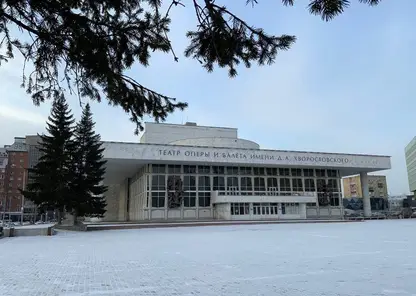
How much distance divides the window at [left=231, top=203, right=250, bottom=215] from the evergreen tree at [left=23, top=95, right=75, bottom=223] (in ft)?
58.2

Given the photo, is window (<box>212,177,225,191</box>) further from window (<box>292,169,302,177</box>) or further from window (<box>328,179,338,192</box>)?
window (<box>328,179,338,192</box>)

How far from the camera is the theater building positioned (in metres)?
39.2

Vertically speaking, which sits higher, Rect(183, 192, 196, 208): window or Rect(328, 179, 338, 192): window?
Rect(328, 179, 338, 192): window

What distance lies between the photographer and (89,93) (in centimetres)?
501

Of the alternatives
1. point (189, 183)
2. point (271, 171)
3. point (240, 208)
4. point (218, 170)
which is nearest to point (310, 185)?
point (271, 171)

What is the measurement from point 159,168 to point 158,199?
3503 mm

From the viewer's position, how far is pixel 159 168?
133ft

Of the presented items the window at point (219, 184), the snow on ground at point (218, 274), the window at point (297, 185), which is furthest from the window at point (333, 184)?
the snow on ground at point (218, 274)

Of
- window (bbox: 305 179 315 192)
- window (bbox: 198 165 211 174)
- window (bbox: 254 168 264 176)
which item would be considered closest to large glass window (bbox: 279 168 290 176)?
window (bbox: 254 168 264 176)

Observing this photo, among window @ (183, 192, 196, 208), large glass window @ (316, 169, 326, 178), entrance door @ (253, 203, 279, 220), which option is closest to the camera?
window @ (183, 192, 196, 208)

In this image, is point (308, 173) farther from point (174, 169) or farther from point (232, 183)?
point (174, 169)

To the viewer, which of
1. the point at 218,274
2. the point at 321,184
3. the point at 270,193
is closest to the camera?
Result: the point at 218,274

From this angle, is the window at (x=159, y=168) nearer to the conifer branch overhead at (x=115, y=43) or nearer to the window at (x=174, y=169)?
the window at (x=174, y=169)

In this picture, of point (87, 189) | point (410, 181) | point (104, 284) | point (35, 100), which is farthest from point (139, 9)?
point (410, 181)
